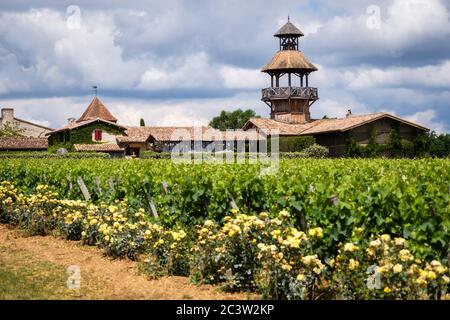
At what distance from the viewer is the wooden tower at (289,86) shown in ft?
195

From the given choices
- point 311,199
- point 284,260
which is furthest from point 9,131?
point 284,260

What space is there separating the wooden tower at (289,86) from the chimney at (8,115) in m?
42.6

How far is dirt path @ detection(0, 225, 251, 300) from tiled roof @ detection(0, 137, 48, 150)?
60276 mm

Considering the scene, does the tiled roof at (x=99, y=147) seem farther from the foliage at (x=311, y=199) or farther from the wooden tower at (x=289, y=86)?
the foliage at (x=311, y=199)

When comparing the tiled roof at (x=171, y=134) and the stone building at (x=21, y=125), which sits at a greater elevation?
the stone building at (x=21, y=125)

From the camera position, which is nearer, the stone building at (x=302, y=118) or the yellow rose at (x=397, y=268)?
the yellow rose at (x=397, y=268)

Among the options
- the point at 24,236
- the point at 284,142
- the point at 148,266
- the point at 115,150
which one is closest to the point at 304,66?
the point at 284,142

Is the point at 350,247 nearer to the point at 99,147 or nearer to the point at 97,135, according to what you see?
the point at 99,147

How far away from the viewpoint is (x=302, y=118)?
62125 mm

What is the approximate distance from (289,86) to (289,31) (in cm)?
562

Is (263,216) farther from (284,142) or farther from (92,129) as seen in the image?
(92,129)

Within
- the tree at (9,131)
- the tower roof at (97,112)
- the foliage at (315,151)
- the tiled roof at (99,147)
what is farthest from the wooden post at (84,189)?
the tree at (9,131)

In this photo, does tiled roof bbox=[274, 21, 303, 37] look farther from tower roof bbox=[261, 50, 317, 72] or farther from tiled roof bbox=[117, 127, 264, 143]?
tiled roof bbox=[117, 127, 264, 143]
